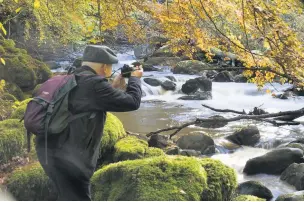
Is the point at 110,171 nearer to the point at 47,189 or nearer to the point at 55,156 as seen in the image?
the point at 47,189

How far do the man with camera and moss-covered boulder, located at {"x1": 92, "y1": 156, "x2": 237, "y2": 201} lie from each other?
120 cm

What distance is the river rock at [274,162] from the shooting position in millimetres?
8148

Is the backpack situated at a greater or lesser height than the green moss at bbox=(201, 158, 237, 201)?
greater

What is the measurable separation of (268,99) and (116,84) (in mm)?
15243

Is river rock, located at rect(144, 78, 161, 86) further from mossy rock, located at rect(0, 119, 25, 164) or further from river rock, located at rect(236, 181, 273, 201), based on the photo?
mossy rock, located at rect(0, 119, 25, 164)

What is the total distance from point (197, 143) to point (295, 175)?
271cm

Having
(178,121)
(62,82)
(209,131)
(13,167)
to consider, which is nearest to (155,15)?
(13,167)

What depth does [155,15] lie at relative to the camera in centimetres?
694

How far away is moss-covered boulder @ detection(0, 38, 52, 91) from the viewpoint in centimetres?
1081

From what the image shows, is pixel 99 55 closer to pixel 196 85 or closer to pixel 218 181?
pixel 218 181

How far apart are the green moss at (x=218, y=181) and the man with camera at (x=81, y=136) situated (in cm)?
171

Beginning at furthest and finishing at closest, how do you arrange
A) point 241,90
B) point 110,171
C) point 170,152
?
point 241,90, point 170,152, point 110,171

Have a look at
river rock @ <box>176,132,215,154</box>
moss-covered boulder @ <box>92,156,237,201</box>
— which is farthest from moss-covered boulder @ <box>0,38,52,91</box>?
moss-covered boulder @ <box>92,156,237,201</box>

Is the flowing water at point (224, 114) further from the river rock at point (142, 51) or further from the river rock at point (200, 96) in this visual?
the river rock at point (142, 51)
